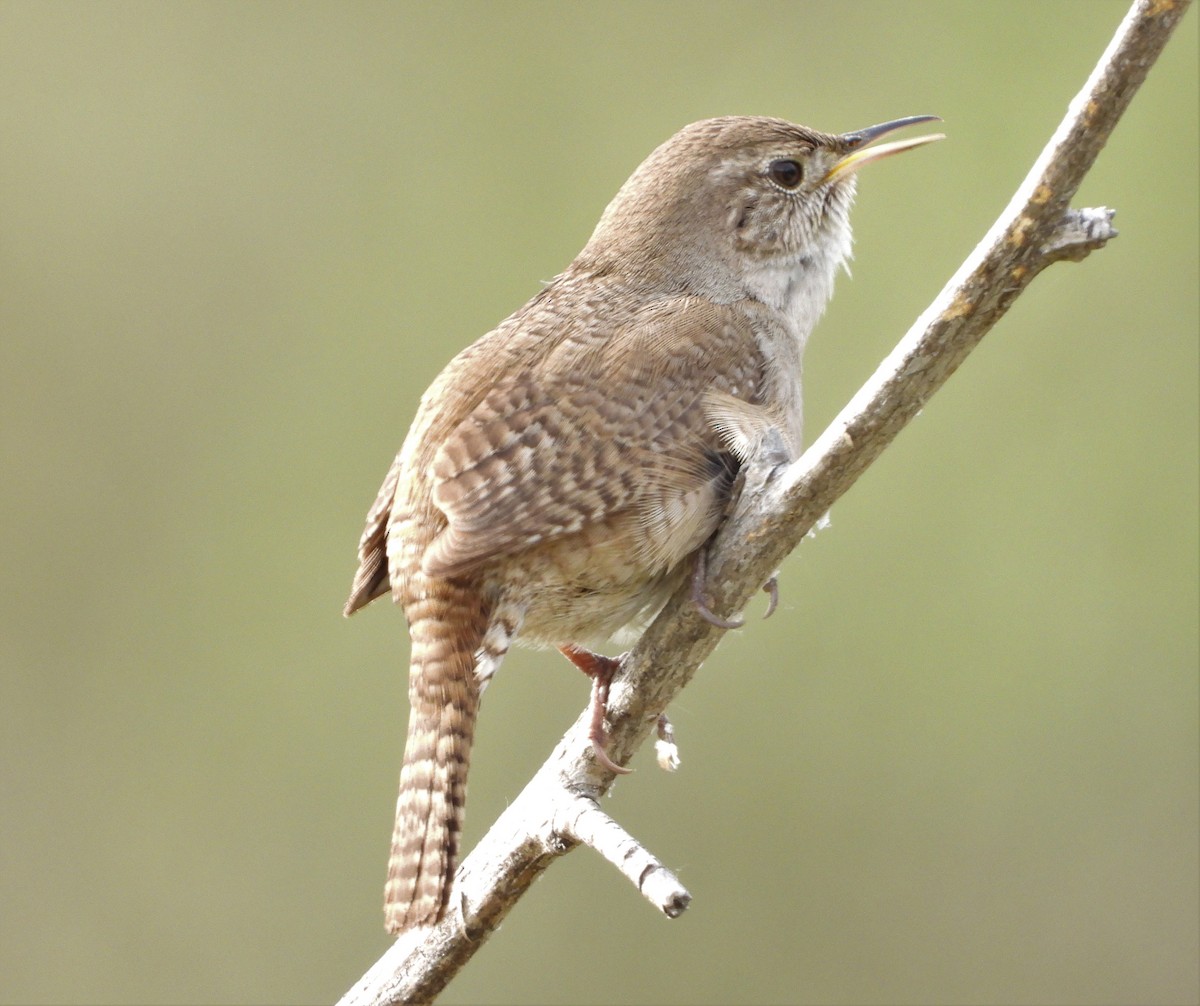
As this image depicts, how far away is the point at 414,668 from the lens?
3.01m

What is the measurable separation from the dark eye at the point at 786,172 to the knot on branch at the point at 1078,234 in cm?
151

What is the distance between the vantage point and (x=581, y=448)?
3.07 metres

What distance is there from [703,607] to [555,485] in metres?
0.36

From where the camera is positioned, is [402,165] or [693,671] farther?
[402,165]

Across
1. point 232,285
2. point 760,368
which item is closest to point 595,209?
point 232,285

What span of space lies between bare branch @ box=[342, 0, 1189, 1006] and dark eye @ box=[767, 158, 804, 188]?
3.54 ft

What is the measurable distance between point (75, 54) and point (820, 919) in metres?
5.06

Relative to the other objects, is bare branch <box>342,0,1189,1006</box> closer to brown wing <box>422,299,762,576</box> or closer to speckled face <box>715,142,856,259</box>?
brown wing <box>422,299,762,576</box>

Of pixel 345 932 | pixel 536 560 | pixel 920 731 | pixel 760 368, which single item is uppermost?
pixel 760 368

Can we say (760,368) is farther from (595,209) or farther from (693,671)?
(595,209)

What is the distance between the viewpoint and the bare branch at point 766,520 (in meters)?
2.33

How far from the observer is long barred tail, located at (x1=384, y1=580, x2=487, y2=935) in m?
2.85

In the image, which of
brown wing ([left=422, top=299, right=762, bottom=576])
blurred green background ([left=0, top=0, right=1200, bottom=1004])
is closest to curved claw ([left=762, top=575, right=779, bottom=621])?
brown wing ([left=422, top=299, right=762, bottom=576])

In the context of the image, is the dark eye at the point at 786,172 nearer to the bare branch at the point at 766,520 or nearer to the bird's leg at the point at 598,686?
the bare branch at the point at 766,520
